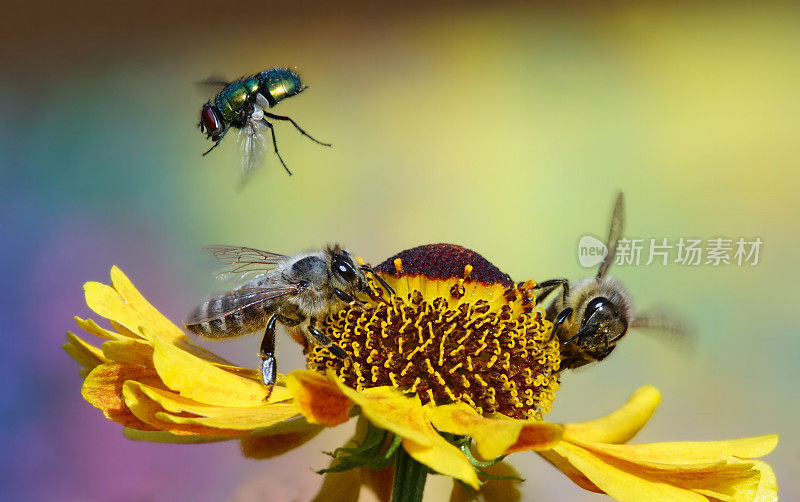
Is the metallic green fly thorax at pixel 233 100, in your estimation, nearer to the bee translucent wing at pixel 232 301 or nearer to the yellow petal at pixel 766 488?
the bee translucent wing at pixel 232 301

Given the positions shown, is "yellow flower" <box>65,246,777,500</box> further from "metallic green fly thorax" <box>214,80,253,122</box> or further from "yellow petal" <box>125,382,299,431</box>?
"metallic green fly thorax" <box>214,80,253,122</box>

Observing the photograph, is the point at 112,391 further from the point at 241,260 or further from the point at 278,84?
the point at 278,84

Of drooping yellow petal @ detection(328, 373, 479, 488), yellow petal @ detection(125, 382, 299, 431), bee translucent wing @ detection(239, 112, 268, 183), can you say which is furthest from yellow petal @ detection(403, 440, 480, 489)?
bee translucent wing @ detection(239, 112, 268, 183)

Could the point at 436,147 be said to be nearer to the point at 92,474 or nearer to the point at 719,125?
the point at 719,125

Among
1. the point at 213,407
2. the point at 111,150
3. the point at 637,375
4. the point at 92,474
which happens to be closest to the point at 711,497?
the point at 213,407

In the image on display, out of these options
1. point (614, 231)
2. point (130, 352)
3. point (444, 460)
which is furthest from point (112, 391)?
point (614, 231)
